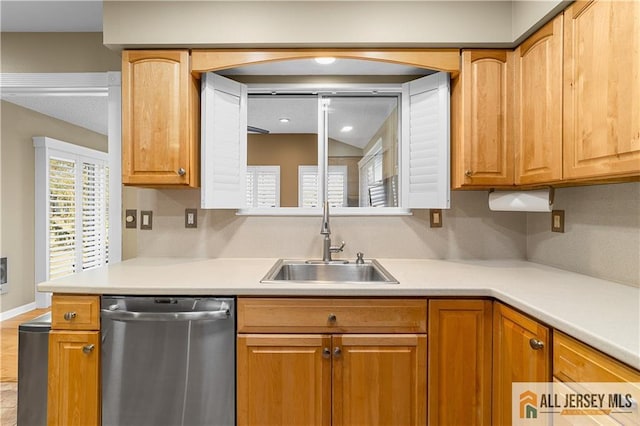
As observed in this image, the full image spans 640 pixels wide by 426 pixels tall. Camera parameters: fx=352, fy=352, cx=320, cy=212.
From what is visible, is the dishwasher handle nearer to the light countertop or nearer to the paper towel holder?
the light countertop

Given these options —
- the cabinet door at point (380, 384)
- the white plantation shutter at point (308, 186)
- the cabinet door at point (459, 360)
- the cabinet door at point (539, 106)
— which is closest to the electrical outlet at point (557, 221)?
the cabinet door at point (539, 106)

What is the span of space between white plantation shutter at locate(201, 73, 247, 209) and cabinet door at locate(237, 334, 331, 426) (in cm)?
93

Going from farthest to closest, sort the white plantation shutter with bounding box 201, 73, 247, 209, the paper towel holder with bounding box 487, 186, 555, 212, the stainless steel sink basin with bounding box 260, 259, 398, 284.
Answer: the stainless steel sink basin with bounding box 260, 259, 398, 284
the white plantation shutter with bounding box 201, 73, 247, 209
the paper towel holder with bounding box 487, 186, 555, 212

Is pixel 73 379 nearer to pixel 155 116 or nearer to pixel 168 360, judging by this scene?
pixel 168 360

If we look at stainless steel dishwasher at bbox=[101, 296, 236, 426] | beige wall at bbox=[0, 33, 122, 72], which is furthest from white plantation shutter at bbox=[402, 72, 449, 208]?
beige wall at bbox=[0, 33, 122, 72]

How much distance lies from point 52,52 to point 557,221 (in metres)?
3.43

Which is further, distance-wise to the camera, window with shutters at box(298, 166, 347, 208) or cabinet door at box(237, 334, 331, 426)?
window with shutters at box(298, 166, 347, 208)

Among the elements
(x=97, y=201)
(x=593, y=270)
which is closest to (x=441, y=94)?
(x=593, y=270)

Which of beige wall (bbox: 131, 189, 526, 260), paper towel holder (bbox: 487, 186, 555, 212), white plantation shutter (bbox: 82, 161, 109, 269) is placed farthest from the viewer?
white plantation shutter (bbox: 82, 161, 109, 269)

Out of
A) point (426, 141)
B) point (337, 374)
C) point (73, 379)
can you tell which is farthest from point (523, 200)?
point (73, 379)

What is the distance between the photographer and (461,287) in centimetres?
154

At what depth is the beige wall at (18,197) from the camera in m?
3.92

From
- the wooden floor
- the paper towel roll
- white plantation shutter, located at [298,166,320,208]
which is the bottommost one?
the wooden floor

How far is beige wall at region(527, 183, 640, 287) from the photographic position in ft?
5.01
